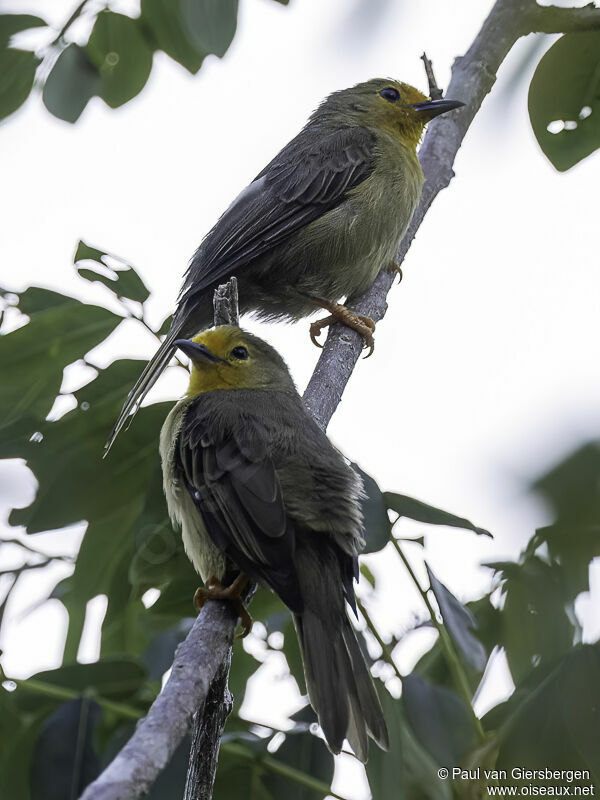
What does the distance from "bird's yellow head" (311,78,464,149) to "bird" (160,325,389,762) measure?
9.09ft

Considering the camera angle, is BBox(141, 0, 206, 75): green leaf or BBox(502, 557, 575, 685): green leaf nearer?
BBox(502, 557, 575, 685): green leaf

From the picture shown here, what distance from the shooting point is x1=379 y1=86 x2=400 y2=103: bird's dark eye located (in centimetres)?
601

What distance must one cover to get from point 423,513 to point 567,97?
2.18 metres

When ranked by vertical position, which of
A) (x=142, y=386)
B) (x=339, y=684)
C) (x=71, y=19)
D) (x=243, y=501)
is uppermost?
(x=71, y=19)

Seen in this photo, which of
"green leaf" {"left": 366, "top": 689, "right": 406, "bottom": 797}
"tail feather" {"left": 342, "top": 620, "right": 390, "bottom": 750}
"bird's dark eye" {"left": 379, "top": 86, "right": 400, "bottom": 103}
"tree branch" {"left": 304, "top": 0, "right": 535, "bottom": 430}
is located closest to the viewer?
"green leaf" {"left": 366, "top": 689, "right": 406, "bottom": 797}

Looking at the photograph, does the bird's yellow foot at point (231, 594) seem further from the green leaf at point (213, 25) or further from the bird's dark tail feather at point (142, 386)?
the green leaf at point (213, 25)

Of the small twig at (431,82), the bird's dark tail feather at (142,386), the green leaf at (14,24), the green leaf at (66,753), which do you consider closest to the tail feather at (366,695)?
the green leaf at (66,753)

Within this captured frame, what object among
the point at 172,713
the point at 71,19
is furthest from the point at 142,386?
the point at 172,713

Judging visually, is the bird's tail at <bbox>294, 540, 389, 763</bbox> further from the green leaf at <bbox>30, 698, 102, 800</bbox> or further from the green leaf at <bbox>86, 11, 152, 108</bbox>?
the green leaf at <bbox>86, 11, 152, 108</bbox>

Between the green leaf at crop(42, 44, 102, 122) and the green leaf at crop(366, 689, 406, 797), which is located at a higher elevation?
the green leaf at crop(42, 44, 102, 122)

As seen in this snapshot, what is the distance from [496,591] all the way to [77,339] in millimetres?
1772

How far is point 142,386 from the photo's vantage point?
366cm

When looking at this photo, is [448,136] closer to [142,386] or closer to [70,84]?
[70,84]

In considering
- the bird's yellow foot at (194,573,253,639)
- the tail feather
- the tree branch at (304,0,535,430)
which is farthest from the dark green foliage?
the tail feather
